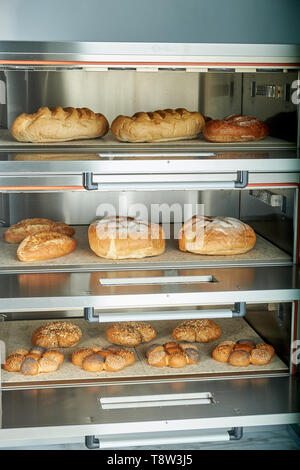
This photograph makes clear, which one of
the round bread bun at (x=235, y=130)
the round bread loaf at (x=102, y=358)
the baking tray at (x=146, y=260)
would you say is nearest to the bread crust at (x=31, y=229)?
the baking tray at (x=146, y=260)

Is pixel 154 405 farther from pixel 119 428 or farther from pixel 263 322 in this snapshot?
pixel 263 322

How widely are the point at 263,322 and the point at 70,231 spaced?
2.46 ft

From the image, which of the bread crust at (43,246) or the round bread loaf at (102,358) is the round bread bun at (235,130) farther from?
the round bread loaf at (102,358)

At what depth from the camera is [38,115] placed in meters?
2.09

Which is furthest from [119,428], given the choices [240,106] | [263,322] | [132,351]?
[240,106]

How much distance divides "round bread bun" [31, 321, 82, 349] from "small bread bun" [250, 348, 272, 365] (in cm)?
59

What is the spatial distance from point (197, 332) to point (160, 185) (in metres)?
0.64

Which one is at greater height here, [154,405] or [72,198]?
[72,198]

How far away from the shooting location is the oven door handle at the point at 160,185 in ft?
6.31

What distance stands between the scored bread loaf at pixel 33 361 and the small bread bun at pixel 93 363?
0.30 feet

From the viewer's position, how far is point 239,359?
220 cm

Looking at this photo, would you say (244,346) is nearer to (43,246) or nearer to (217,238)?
(217,238)

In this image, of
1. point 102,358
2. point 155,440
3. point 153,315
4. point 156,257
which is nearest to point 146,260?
point 156,257

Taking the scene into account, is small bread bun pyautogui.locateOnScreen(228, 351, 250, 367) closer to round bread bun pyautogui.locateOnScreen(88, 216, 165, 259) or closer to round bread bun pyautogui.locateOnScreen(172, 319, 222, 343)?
round bread bun pyautogui.locateOnScreen(172, 319, 222, 343)
